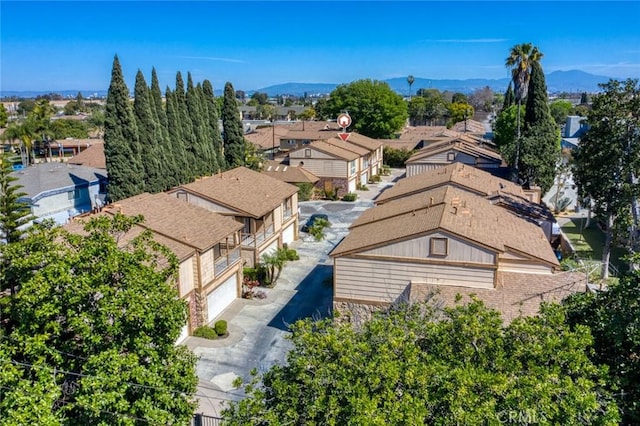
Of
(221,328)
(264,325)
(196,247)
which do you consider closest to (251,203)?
(196,247)

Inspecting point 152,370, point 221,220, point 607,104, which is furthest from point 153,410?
point 607,104

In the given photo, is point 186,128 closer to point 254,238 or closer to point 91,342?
point 254,238

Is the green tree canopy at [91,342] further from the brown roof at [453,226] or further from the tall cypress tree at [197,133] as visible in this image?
the tall cypress tree at [197,133]

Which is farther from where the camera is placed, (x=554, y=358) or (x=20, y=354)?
(x=20, y=354)

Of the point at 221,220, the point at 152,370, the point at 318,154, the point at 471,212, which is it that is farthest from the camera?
the point at 318,154

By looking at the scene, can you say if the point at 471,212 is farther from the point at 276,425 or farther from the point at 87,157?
the point at 87,157

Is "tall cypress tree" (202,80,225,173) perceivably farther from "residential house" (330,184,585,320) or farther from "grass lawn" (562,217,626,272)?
"grass lawn" (562,217,626,272)
